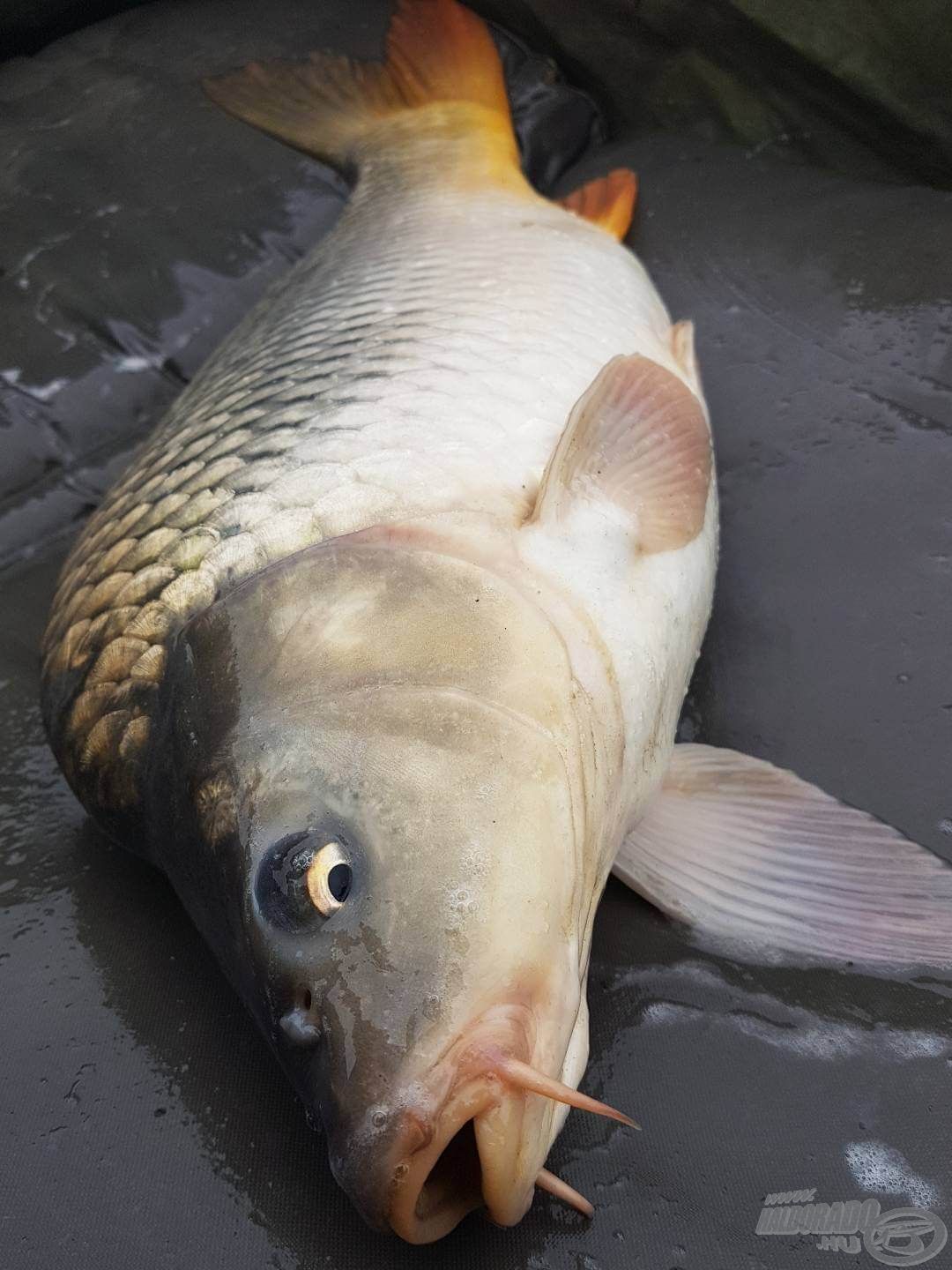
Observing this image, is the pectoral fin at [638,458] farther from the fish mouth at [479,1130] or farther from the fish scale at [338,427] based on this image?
the fish mouth at [479,1130]

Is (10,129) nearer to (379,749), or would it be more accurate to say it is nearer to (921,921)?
(379,749)

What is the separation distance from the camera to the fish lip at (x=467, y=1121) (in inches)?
43.8

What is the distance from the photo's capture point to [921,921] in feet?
5.28

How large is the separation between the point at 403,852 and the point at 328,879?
9 centimetres

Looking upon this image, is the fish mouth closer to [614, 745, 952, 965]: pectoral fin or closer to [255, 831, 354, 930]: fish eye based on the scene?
[255, 831, 354, 930]: fish eye

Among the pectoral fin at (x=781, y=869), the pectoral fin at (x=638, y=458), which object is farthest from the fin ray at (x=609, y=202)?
the pectoral fin at (x=781, y=869)

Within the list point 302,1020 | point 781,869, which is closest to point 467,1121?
point 302,1020

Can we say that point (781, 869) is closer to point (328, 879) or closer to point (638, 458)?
point (638, 458)

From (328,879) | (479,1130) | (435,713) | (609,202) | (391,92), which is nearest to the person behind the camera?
(479,1130)

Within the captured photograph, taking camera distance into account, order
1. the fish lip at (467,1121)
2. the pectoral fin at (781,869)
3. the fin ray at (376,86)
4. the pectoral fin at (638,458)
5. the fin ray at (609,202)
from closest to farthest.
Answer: the fish lip at (467,1121) < the pectoral fin at (781,869) < the pectoral fin at (638,458) < the fin ray at (609,202) < the fin ray at (376,86)

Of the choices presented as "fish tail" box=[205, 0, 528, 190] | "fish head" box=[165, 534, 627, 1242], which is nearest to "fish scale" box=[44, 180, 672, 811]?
"fish head" box=[165, 534, 627, 1242]

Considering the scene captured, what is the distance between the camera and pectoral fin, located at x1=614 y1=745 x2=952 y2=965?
1.62 metres
